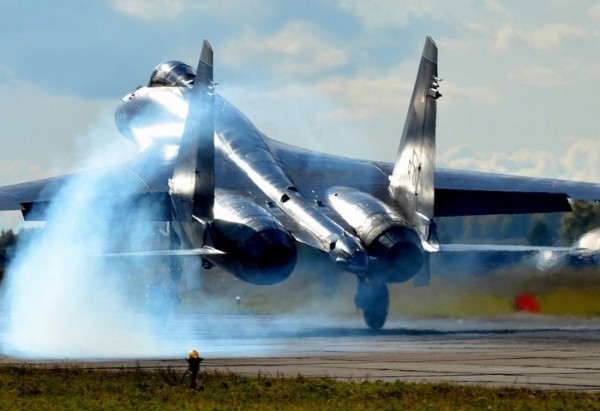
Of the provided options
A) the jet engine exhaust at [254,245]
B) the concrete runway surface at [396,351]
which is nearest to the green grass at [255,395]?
the concrete runway surface at [396,351]

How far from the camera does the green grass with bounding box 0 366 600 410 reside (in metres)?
14.4

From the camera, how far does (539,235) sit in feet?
150

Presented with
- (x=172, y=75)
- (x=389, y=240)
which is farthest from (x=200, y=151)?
(x=172, y=75)

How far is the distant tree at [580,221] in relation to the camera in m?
39.3

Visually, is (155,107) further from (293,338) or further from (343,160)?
(293,338)

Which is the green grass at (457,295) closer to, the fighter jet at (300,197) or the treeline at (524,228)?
the fighter jet at (300,197)

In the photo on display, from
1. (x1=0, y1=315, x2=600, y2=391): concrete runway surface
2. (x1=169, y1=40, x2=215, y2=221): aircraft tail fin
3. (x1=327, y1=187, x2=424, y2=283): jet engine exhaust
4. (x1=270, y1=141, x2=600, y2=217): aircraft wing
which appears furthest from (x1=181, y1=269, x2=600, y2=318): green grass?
(x1=169, y1=40, x2=215, y2=221): aircraft tail fin

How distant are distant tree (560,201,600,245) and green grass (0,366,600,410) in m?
23.5

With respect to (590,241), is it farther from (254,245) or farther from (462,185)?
(254,245)

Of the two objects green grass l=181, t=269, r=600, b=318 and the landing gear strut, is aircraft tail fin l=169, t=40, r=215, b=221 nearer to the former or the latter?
green grass l=181, t=269, r=600, b=318

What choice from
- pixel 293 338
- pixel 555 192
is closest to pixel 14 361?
pixel 293 338

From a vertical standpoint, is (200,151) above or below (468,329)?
above

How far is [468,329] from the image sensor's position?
2888cm

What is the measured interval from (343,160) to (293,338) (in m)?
9.84
